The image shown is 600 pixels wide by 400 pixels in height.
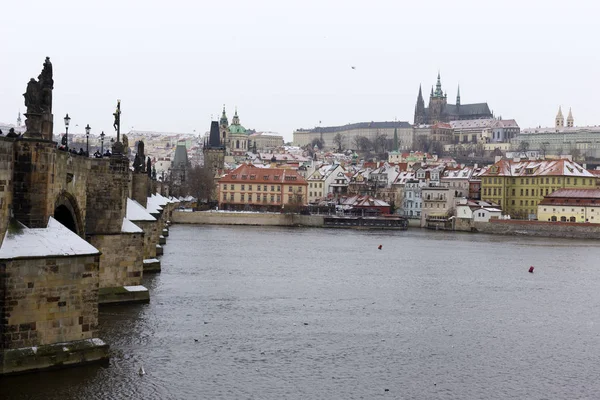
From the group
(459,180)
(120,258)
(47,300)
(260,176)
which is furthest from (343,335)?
(459,180)

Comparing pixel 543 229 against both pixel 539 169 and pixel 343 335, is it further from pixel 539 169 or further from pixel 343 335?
pixel 343 335

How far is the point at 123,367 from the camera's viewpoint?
20234mm

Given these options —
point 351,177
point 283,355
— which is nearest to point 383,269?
point 283,355

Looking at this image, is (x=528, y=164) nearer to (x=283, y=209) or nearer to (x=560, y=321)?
(x=283, y=209)

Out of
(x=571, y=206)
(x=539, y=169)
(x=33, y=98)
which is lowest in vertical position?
(x=571, y=206)

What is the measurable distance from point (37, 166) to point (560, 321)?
65.6 ft

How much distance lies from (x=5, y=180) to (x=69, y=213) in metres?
6.37

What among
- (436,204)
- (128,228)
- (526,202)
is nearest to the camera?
(128,228)

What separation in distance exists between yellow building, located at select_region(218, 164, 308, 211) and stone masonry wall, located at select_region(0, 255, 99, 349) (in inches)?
3729

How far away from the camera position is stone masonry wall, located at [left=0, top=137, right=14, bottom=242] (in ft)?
62.1

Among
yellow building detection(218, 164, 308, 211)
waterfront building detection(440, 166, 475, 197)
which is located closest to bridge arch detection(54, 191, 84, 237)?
yellow building detection(218, 164, 308, 211)

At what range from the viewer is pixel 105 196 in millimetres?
28844

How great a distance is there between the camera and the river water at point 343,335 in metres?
19.7

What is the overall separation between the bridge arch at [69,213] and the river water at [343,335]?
9.67 ft
